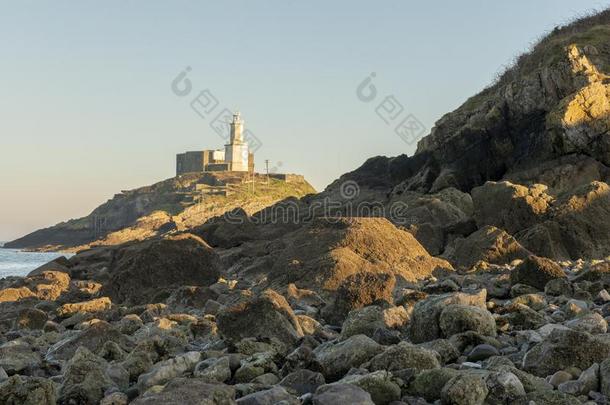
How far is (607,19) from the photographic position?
35.1 m

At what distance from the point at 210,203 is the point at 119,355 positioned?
116596mm

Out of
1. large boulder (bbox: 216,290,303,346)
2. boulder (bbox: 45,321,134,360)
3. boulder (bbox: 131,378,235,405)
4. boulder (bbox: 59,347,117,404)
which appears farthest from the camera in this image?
boulder (bbox: 45,321,134,360)

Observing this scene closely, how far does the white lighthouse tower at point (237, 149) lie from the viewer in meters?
148

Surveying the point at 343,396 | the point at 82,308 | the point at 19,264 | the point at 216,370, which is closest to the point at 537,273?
the point at 216,370

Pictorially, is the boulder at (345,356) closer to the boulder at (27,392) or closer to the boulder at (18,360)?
the boulder at (27,392)

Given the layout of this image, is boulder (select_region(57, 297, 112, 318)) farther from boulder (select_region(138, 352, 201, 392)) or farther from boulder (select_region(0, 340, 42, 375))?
boulder (select_region(138, 352, 201, 392))

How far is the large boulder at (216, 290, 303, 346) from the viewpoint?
24.9ft

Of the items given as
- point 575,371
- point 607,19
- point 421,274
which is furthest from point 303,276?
point 607,19

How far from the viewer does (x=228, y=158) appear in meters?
151

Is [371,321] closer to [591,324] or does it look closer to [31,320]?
[591,324]

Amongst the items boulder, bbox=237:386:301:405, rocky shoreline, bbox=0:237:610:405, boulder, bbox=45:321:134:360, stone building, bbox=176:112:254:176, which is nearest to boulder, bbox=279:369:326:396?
rocky shoreline, bbox=0:237:610:405

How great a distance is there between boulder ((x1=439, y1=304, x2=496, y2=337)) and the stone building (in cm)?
14106

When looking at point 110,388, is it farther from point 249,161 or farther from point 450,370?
point 249,161

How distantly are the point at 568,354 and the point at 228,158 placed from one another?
147 meters
